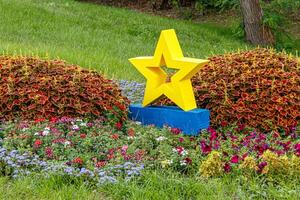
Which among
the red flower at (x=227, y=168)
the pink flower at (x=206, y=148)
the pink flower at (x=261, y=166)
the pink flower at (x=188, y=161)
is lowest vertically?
the pink flower at (x=206, y=148)

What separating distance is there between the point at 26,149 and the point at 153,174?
1.13 metres

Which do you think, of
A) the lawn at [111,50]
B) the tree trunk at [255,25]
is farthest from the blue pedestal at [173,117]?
the tree trunk at [255,25]

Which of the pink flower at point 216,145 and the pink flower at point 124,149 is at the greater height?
the pink flower at point 124,149

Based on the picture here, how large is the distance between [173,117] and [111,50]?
5648 mm

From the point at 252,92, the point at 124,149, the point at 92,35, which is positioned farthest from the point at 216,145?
the point at 92,35

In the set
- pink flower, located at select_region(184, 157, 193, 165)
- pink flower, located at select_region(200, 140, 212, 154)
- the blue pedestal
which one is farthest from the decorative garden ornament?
pink flower, located at select_region(184, 157, 193, 165)

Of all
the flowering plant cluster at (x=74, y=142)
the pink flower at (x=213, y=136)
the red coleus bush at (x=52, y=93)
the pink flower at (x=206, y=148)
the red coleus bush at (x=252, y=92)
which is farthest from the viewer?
the red coleus bush at (x=252, y=92)

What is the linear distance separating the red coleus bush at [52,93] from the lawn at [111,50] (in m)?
0.47

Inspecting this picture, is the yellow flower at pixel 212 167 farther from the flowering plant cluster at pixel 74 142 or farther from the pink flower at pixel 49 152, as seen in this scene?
the pink flower at pixel 49 152

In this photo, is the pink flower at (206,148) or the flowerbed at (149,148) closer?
the flowerbed at (149,148)

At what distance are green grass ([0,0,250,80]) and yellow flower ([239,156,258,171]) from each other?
4558 millimetres

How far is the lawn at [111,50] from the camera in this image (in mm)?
3861

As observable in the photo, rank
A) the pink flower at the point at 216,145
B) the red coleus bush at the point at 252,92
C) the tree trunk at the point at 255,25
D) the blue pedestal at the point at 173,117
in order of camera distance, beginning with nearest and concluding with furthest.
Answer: the pink flower at the point at 216,145, the blue pedestal at the point at 173,117, the red coleus bush at the point at 252,92, the tree trunk at the point at 255,25

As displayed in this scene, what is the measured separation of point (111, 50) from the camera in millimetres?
11281
